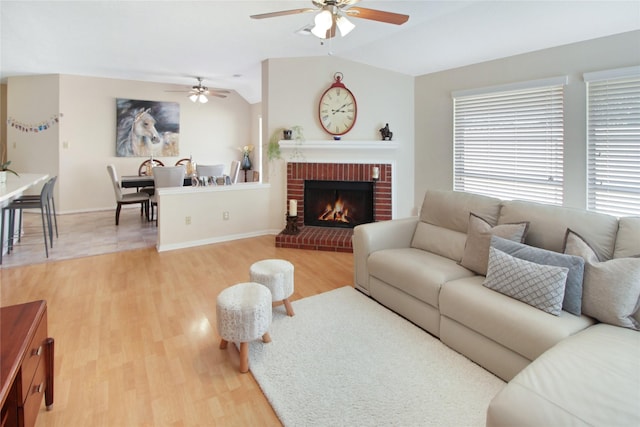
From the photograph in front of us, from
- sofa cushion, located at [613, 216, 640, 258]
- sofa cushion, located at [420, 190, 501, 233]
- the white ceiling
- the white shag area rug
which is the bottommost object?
the white shag area rug

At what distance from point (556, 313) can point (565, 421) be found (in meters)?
0.85

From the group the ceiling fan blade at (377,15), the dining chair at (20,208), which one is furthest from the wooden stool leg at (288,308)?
the dining chair at (20,208)

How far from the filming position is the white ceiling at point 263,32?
311 centimetres

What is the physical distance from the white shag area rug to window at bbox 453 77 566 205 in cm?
229

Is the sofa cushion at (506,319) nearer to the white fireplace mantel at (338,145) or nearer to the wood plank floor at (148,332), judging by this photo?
the wood plank floor at (148,332)

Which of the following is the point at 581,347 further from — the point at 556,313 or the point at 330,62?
the point at 330,62

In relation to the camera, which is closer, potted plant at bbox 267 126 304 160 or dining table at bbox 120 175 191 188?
potted plant at bbox 267 126 304 160

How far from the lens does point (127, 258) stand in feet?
13.6

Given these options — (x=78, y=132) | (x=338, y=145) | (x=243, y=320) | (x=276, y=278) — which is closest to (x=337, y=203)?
(x=338, y=145)

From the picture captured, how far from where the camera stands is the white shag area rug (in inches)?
68.2

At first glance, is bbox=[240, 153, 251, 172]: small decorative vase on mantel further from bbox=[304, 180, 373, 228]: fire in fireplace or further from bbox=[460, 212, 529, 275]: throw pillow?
bbox=[460, 212, 529, 275]: throw pillow

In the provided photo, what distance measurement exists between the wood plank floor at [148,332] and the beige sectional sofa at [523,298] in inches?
36.4

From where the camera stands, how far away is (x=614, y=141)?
309cm

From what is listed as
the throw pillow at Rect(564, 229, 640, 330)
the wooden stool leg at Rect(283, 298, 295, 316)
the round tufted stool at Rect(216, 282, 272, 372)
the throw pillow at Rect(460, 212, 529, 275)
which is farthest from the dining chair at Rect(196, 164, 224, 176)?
the throw pillow at Rect(564, 229, 640, 330)
